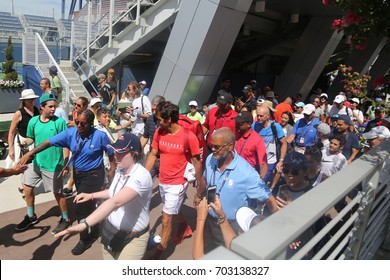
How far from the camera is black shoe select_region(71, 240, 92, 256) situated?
4.28m

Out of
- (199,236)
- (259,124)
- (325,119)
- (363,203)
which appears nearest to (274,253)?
(199,236)

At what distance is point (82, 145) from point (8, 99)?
11.7m

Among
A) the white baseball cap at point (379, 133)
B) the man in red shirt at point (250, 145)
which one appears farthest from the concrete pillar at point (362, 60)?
the man in red shirt at point (250, 145)

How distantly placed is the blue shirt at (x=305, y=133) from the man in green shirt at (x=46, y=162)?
433cm

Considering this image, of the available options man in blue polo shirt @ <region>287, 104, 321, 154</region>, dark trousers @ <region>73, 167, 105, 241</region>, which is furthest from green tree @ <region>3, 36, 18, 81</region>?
man in blue polo shirt @ <region>287, 104, 321, 154</region>

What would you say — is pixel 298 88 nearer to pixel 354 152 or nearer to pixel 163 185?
pixel 354 152

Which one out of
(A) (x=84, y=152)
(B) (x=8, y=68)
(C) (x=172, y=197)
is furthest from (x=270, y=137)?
(B) (x=8, y=68)

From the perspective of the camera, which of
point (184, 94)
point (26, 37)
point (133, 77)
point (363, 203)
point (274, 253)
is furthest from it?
point (133, 77)

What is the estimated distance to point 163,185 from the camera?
433cm

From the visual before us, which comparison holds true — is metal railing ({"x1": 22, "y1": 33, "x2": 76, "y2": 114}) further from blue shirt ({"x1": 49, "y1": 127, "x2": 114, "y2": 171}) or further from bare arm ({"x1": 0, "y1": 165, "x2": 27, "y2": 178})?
bare arm ({"x1": 0, "y1": 165, "x2": 27, "y2": 178})

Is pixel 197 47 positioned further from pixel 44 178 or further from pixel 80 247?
pixel 80 247

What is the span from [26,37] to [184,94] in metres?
7.83

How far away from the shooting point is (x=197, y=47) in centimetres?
969

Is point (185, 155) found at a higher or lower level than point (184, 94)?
higher
